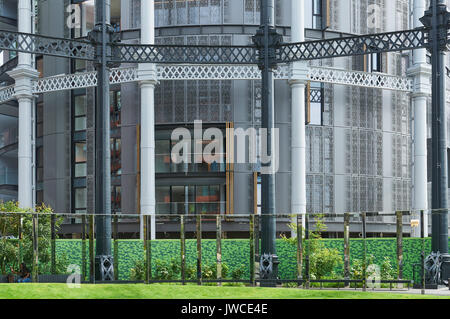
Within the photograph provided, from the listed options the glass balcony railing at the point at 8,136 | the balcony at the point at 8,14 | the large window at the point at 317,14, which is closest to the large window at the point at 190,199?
the large window at the point at 317,14

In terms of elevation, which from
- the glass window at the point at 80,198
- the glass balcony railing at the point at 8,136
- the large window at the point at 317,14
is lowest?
the glass window at the point at 80,198

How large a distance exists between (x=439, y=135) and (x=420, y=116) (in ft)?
57.6

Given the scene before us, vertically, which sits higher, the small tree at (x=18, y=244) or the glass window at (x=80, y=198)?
the glass window at (x=80, y=198)

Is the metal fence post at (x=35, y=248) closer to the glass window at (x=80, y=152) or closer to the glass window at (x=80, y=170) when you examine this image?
the glass window at (x=80, y=170)

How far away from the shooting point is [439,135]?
76.6 ft

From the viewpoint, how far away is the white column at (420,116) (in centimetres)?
3975

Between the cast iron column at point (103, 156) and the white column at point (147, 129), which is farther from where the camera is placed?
the white column at point (147, 129)

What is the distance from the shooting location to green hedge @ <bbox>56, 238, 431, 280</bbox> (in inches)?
921

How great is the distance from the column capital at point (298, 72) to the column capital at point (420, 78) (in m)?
6.61

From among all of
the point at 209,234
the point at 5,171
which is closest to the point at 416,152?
the point at 209,234

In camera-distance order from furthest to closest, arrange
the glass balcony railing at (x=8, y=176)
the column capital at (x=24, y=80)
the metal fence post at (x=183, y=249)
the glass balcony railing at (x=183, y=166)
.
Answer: the glass balcony railing at (x=8, y=176), the glass balcony railing at (x=183, y=166), the column capital at (x=24, y=80), the metal fence post at (x=183, y=249)

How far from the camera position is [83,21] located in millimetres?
47312

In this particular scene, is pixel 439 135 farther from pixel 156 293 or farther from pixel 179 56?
pixel 156 293

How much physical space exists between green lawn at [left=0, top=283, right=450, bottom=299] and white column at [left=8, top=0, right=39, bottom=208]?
1028 inches
